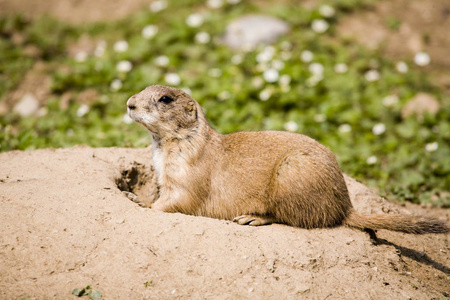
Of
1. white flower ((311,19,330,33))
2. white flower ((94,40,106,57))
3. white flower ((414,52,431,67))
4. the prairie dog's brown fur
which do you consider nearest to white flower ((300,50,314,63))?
white flower ((311,19,330,33))

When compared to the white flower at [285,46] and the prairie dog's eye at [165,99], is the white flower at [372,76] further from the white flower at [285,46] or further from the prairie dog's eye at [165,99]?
the prairie dog's eye at [165,99]

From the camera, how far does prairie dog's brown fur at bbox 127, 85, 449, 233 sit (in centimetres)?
395

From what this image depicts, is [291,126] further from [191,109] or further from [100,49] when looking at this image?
[100,49]

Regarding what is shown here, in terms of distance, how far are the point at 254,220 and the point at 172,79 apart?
4.39 meters

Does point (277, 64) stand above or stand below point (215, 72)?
above

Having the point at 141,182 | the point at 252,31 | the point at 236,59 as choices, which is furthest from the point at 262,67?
the point at 141,182

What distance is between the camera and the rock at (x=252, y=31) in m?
9.08

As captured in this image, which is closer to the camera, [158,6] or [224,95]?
[224,95]

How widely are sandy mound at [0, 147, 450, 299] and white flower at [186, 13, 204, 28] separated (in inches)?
230

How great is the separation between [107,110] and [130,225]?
4186mm

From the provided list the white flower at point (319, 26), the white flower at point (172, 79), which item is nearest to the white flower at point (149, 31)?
the white flower at point (172, 79)

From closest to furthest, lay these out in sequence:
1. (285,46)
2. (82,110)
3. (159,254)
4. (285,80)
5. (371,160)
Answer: (159,254) → (371,160) → (82,110) → (285,80) → (285,46)

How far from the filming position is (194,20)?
948 centimetres

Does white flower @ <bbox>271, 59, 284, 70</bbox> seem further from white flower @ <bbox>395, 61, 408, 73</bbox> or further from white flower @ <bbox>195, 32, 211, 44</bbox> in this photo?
white flower @ <bbox>395, 61, 408, 73</bbox>
